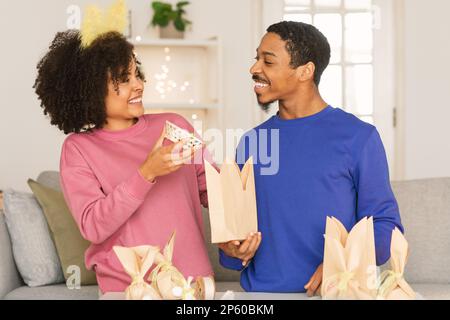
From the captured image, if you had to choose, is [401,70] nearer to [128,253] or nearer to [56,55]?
[56,55]

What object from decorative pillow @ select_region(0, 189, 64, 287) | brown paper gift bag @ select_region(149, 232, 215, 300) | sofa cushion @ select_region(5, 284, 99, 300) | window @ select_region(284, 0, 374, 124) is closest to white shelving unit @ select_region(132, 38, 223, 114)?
window @ select_region(284, 0, 374, 124)

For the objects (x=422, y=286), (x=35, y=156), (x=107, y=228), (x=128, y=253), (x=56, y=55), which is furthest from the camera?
(x=35, y=156)

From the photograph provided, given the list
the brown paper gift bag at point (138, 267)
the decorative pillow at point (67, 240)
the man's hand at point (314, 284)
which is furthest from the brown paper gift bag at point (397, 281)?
the decorative pillow at point (67, 240)

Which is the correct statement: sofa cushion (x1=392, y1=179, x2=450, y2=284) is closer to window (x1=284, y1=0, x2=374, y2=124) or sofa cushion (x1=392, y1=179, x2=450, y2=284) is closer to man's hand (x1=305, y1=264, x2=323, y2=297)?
man's hand (x1=305, y1=264, x2=323, y2=297)

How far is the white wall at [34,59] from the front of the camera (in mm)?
5375

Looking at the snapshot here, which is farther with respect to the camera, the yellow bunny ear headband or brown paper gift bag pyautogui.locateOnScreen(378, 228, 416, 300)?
the yellow bunny ear headband

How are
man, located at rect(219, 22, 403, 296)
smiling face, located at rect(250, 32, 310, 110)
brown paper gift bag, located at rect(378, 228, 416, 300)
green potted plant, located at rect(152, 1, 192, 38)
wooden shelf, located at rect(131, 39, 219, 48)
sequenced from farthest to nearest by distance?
1. green potted plant, located at rect(152, 1, 192, 38)
2. wooden shelf, located at rect(131, 39, 219, 48)
3. smiling face, located at rect(250, 32, 310, 110)
4. man, located at rect(219, 22, 403, 296)
5. brown paper gift bag, located at rect(378, 228, 416, 300)

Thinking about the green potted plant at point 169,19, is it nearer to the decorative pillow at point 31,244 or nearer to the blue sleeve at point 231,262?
the decorative pillow at point 31,244

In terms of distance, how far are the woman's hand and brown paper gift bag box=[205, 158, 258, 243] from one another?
0.13 metres

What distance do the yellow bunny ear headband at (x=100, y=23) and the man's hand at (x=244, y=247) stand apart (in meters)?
0.63

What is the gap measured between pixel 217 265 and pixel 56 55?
109 cm

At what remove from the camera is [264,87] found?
200cm

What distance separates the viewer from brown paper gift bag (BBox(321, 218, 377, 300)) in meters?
1.49

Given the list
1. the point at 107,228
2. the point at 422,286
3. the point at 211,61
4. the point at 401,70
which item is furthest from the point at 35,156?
the point at 107,228
